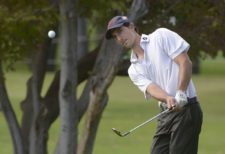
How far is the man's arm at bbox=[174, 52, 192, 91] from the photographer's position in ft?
25.0

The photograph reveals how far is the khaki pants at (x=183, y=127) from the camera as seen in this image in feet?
25.9

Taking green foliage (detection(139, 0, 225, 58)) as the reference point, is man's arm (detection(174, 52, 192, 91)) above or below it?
above

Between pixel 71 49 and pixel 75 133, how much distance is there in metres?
1.05

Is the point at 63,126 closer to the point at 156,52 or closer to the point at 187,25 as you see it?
the point at 187,25

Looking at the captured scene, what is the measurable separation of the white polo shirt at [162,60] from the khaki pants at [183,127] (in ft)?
0.53

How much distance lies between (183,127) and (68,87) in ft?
13.5

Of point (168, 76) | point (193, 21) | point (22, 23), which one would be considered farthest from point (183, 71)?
point (193, 21)

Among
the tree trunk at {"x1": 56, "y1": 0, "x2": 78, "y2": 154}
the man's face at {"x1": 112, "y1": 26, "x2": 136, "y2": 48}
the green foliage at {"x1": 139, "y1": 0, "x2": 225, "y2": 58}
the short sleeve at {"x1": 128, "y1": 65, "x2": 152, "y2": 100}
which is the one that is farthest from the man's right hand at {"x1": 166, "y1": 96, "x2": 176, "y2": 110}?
the tree trunk at {"x1": 56, "y1": 0, "x2": 78, "y2": 154}

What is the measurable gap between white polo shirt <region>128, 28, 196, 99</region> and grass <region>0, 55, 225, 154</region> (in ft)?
29.2

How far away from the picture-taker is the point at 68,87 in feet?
39.0

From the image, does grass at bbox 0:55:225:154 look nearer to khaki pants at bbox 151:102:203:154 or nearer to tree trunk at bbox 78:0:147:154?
tree trunk at bbox 78:0:147:154

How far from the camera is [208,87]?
3419 cm

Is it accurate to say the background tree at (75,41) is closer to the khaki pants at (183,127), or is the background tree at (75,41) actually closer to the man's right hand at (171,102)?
the khaki pants at (183,127)

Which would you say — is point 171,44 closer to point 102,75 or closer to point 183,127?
point 183,127
